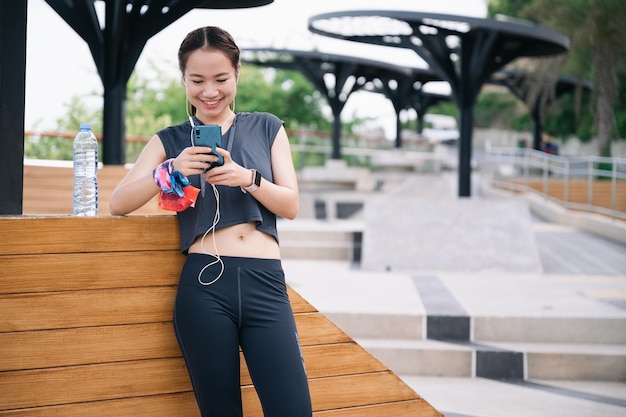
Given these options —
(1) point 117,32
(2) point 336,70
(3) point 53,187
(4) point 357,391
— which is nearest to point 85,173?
(4) point 357,391

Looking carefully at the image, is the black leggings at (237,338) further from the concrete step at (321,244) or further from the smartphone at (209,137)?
the concrete step at (321,244)

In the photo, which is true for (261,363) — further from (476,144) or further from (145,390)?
(476,144)

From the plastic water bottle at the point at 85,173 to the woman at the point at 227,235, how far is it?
549 mm

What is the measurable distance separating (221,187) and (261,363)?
0.48 metres

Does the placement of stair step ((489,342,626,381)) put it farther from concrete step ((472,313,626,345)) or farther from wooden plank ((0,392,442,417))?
wooden plank ((0,392,442,417))

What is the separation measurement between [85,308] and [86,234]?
223mm

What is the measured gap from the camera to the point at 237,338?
83.4 inches

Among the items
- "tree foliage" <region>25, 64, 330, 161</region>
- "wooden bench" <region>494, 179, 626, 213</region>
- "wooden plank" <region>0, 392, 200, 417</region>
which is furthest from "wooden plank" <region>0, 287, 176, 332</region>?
"tree foliage" <region>25, 64, 330, 161</region>

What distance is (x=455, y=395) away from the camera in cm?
450

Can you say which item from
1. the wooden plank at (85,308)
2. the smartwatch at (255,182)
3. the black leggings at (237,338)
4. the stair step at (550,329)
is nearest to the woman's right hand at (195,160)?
the smartwatch at (255,182)

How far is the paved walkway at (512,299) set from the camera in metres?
4.34

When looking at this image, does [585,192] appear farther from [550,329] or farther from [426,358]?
[426,358]

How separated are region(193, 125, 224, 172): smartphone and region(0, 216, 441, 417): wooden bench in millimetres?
524

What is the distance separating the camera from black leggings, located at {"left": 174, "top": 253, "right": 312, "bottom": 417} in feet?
6.80
